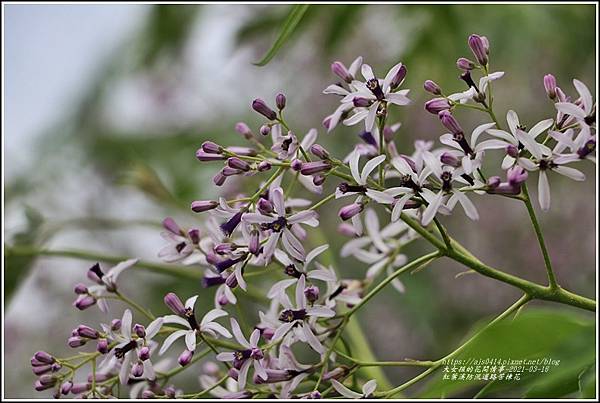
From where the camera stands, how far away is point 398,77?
474mm

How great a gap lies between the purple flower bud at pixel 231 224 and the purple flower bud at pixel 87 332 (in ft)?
0.39

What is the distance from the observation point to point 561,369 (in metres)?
0.52

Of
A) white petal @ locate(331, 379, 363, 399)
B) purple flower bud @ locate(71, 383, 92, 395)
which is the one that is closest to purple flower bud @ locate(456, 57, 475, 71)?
white petal @ locate(331, 379, 363, 399)

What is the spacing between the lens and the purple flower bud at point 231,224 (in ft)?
1.57

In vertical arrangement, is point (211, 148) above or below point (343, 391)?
above

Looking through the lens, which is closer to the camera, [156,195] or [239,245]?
[239,245]

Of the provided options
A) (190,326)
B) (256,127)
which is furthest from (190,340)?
(256,127)

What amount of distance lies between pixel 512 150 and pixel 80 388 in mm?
317

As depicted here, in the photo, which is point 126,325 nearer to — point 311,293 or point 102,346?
point 102,346

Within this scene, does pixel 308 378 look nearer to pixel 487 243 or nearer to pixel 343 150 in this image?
pixel 343 150

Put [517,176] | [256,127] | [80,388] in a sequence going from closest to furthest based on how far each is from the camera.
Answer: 1. [517,176]
2. [80,388]
3. [256,127]

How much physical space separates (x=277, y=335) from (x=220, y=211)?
3.2 inches

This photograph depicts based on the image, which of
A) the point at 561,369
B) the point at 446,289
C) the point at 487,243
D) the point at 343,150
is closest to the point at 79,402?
the point at 561,369

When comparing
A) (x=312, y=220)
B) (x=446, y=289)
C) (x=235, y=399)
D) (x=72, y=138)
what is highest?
(x=312, y=220)
